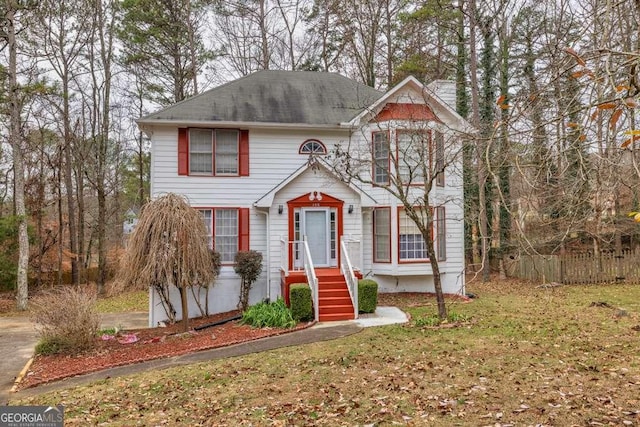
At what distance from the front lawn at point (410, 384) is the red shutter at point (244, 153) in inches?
281

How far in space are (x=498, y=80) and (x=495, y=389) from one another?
1957 centimetres

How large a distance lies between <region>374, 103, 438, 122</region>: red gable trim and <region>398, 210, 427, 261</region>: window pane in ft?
10.3

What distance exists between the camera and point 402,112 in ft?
47.3

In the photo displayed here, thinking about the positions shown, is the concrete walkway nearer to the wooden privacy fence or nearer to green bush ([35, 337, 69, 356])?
green bush ([35, 337, 69, 356])

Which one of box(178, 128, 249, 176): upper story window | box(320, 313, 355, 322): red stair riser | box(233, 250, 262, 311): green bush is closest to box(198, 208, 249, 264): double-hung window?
box(233, 250, 262, 311): green bush

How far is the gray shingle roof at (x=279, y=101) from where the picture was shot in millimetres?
14383

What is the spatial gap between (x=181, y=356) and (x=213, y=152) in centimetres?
724

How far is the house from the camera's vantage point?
1393 cm

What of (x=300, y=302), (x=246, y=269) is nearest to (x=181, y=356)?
(x=300, y=302)

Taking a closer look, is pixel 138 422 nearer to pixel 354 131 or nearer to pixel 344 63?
pixel 354 131

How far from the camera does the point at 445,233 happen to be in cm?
1524

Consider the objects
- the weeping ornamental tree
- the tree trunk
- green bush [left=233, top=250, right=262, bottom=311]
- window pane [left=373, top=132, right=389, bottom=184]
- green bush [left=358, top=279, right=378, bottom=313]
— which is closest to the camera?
the weeping ornamental tree

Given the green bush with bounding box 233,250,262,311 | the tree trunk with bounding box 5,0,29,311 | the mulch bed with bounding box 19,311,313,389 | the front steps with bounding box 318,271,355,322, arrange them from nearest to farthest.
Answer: the mulch bed with bounding box 19,311,313,389, the front steps with bounding box 318,271,355,322, the green bush with bounding box 233,250,262,311, the tree trunk with bounding box 5,0,29,311

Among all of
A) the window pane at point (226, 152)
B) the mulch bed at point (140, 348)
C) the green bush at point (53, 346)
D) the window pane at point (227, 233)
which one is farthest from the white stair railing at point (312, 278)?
the green bush at point (53, 346)
